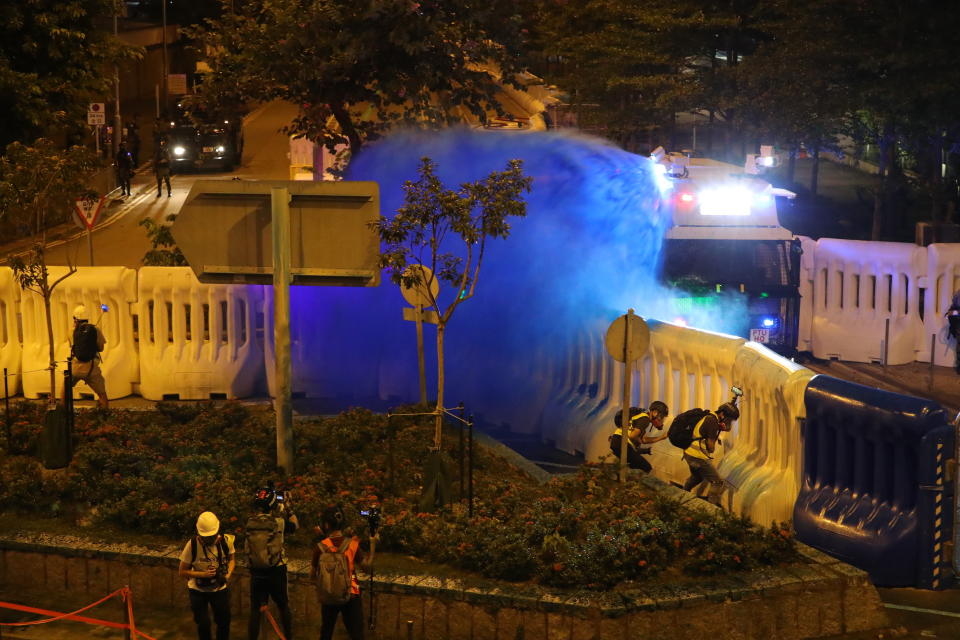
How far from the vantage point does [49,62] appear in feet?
93.0

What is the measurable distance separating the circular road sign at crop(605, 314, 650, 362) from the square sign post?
202 cm

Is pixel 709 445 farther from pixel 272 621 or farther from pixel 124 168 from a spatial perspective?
pixel 124 168

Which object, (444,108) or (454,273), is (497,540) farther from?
(444,108)

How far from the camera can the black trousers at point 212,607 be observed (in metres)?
8.66

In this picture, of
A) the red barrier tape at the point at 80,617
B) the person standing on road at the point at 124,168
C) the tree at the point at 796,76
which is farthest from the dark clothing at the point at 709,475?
the person standing on road at the point at 124,168

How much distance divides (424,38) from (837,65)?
13621 mm

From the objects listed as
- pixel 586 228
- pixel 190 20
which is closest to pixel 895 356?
pixel 586 228

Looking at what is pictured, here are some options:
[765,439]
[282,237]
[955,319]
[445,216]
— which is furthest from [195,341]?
[955,319]

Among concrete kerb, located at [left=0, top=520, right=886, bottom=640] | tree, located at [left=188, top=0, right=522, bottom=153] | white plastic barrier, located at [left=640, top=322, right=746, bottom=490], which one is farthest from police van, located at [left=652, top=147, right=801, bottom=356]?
concrete kerb, located at [left=0, top=520, right=886, bottom=640]

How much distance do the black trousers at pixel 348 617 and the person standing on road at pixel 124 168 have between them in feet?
92.6

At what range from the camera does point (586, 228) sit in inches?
680

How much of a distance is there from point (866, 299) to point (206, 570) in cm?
1382

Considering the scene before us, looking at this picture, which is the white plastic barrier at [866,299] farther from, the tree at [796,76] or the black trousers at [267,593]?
the black trousers at [267,593]

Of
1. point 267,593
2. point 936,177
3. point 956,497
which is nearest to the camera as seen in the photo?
point 267,593
